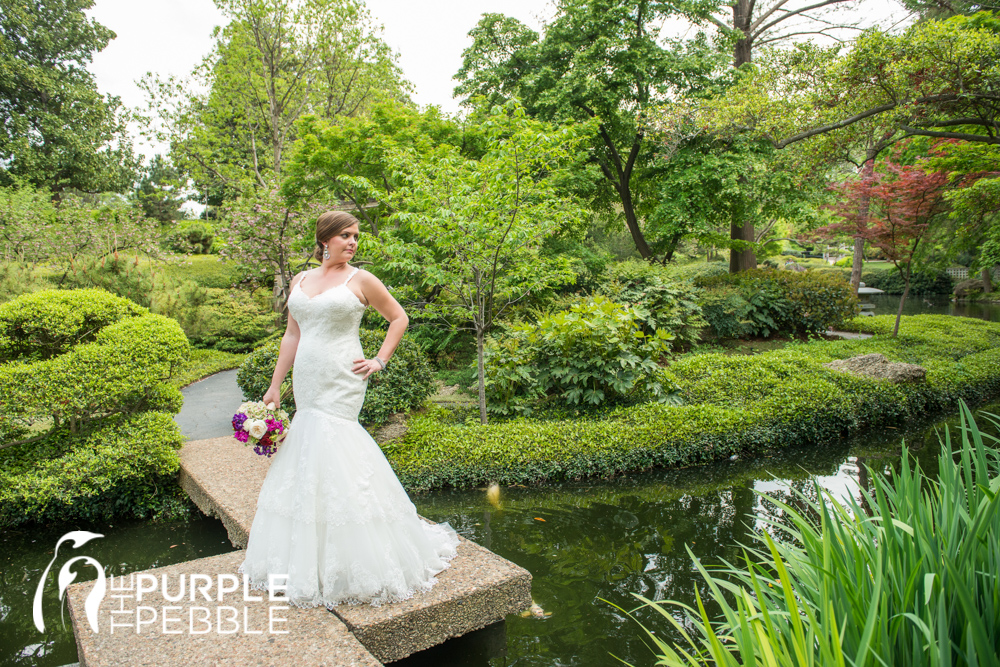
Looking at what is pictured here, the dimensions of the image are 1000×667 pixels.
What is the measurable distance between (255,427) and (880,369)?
876 centimetres

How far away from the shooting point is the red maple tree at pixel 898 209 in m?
11.4

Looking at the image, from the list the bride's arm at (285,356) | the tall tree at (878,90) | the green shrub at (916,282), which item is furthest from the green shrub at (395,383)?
the green shrub at (916,282)

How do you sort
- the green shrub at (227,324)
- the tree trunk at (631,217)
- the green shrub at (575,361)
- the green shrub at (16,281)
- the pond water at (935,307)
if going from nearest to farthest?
the green shrub at (575,361) → the green shrub at (16,281) → the green shrub at (227,324) → the tree trunk at (631,217) → the pond water at (935,307)

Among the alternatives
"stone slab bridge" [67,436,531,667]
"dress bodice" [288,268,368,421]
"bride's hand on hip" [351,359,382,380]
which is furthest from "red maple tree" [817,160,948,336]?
"dress bodice" [288,268,368,421]

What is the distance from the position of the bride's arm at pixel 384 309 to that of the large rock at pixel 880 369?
7.61 metres

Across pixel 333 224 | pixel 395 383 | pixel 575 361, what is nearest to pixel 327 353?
pixel 333 224

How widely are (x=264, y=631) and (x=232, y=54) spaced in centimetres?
1752

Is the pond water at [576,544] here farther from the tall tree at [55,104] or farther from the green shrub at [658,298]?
the tall tree at [55,104]

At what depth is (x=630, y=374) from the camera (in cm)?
700

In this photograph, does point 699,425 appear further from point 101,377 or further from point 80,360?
point 80,360

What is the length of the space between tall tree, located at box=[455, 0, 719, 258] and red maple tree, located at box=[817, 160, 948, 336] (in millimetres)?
4529

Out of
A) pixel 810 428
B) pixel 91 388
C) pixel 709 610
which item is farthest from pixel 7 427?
pixel 810 428

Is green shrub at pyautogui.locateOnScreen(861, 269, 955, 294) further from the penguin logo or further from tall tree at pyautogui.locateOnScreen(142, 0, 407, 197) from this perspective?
the penguin logo

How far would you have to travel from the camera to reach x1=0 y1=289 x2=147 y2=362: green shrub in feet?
15.4
